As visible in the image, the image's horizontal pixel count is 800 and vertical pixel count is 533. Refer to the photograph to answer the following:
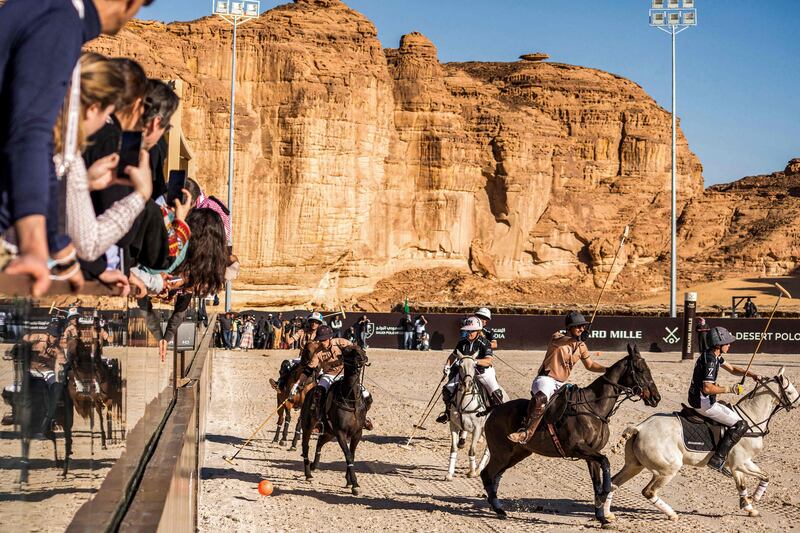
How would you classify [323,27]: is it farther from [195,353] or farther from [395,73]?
[195,353]

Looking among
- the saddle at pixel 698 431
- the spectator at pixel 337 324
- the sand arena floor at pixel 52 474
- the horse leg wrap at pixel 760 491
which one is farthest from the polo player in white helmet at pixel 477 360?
the spectator at pixel 337 324

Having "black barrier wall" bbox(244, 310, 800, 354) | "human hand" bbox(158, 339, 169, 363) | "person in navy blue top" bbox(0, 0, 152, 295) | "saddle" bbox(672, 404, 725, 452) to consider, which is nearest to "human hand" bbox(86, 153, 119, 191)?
"person in navy blue top" bbox(0, 0, 152, 295)

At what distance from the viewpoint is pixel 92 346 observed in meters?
3.59

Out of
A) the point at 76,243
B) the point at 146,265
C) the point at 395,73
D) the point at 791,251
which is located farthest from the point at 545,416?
the point at 791,251

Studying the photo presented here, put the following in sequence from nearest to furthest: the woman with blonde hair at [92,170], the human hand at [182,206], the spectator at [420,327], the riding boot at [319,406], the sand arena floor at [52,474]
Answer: the woman with blonde hair at [92,170] < the sand arena floor at [52,474] < the human hand at [182,206] < the riding boot at [319,406] < the spectator at [420,327]

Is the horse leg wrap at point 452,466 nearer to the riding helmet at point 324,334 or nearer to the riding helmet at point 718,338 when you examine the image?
the riding helmet at point 324,334

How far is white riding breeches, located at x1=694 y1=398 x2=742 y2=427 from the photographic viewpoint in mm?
12930

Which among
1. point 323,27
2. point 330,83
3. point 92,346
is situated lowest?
point 92,346

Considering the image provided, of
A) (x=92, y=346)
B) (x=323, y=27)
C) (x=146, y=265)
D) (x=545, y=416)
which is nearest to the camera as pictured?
(x=92, y=346)

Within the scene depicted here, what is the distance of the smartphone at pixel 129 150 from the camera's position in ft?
8.73

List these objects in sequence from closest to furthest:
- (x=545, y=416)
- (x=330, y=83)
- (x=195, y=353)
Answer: (x=545, y=416) → (x=195, y=353) → (x=330, y=83)

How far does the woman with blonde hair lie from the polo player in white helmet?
13.3 m

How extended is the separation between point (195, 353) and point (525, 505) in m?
6.35

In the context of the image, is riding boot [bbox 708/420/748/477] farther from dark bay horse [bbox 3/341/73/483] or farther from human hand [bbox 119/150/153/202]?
human hand [bbox 119/150/153/202]
